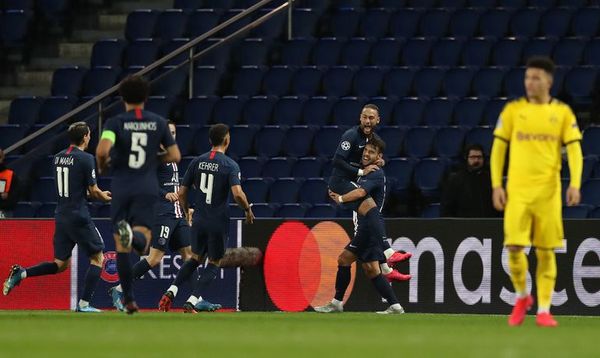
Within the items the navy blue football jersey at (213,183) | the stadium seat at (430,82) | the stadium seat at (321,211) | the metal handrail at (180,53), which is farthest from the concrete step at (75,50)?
the navy blue football jersey at (213,183)

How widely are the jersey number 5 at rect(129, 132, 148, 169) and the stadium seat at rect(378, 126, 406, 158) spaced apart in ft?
26.1

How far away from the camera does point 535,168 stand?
1223 cm

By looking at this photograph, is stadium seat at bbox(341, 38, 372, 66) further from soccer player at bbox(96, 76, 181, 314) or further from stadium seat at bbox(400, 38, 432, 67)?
soccer player at bbox(96, 76, 181, 314)

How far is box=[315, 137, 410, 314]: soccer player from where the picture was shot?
16203mm

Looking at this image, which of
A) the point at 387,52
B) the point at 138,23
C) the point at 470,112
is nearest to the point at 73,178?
the point at 470,112

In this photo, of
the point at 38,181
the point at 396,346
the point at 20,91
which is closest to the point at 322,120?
the point at 38,181

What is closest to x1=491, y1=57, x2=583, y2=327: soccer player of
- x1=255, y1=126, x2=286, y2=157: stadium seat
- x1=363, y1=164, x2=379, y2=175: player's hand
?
x1=363, y1=164, x2=379, y2=175: player's hand

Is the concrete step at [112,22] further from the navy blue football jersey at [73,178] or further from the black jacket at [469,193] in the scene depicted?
the navy blue football jersey at [73,178]

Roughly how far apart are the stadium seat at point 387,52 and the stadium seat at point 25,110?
530cm

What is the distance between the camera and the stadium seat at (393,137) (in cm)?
2058

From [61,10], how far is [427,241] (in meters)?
9.72

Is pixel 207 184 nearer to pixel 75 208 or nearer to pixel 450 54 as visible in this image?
pixel 75 208

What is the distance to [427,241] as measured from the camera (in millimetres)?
17438

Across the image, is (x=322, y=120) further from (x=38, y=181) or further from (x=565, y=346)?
(x=565, y=346)
